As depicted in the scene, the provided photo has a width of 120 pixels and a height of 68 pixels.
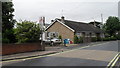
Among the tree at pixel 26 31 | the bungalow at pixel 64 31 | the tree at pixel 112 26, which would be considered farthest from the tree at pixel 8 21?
the tree at pixel 112 26

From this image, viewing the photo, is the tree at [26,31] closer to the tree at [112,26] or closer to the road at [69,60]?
the road at [69,60]

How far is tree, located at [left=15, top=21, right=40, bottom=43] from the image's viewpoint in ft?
52.0

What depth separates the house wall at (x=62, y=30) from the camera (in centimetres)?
3291

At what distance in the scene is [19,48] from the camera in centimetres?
1462

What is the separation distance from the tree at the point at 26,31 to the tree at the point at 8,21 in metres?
2.54

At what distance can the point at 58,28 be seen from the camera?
114ft

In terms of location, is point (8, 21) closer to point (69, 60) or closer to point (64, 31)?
point (69, 60)

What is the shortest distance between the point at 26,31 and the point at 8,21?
4.09 metres

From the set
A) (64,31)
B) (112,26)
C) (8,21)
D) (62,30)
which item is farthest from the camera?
(112,26)

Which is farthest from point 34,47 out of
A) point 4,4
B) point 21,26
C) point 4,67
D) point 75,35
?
point 75,35

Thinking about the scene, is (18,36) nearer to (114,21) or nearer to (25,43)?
(25,43)

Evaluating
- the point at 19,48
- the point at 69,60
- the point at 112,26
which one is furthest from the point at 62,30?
the point at 112,26

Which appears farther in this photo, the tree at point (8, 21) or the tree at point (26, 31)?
the tree at point (8, 21)

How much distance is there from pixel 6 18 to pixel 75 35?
1749cm
